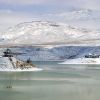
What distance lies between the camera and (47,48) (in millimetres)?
166625

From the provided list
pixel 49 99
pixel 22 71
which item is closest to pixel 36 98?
pixel 49 99

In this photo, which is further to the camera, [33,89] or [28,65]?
[28,65]

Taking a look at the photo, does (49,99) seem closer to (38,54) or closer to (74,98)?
(74,98)

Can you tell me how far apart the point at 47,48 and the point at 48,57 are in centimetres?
574

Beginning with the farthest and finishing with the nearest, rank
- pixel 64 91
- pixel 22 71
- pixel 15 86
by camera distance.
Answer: pixel 22 71 < pixel 15 86 < pixel 64 91

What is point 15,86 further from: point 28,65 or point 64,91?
point 28,65

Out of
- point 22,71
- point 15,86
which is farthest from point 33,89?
point 22,71

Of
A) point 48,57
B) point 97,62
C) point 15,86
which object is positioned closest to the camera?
point 15,86

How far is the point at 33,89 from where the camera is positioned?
39.2 metres

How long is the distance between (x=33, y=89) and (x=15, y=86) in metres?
2.78

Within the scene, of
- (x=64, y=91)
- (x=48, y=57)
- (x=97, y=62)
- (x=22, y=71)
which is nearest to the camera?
(x=64, y=91)

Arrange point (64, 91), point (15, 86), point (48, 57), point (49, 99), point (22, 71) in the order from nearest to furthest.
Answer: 1. point (49, 99)
2. point (64, 91)
3. point (15, 86)
4. point (22, 71)
5. point (48, 57)

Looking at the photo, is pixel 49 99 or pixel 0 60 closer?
pixel 49 99

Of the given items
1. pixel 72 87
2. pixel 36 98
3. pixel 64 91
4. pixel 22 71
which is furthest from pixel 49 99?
pixel 22 71
